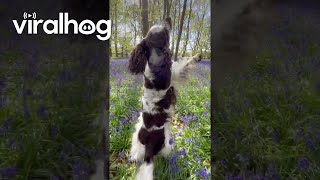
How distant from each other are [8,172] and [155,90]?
0.96 meters

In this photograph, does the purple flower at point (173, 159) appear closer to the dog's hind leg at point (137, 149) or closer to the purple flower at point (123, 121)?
the dog's hind leg at point (137, 149)

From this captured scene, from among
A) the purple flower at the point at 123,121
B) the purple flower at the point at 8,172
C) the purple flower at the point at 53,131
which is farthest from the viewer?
the purple flower at the point at 123,121

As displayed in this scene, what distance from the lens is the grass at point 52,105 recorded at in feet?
9.25

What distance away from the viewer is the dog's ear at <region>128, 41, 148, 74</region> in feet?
9.42

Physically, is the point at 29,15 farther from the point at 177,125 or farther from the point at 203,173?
the point at 203,173

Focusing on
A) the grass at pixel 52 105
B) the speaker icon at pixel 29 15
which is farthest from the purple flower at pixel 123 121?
the speaker icon at pixel 29 15

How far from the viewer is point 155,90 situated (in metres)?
2.89

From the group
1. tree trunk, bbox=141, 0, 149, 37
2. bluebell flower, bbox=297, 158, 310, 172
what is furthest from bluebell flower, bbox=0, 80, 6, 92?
bluebell flower, bbox=297, 158, 310, 172

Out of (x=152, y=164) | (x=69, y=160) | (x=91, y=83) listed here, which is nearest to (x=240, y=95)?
(x=152, y=164)

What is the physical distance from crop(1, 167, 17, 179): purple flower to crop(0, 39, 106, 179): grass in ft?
0.29

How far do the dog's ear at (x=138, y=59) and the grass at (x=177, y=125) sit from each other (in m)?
0.04

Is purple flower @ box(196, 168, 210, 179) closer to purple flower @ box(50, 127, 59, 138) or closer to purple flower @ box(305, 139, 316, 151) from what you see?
purple flower @ box(305, 139, 316, 151)


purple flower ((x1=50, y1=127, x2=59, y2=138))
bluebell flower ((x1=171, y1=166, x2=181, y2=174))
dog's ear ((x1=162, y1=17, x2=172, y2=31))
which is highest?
dog's ear ((x1=162, y1=17, x2=172, y2=31))

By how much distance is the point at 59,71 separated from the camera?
2969mm
